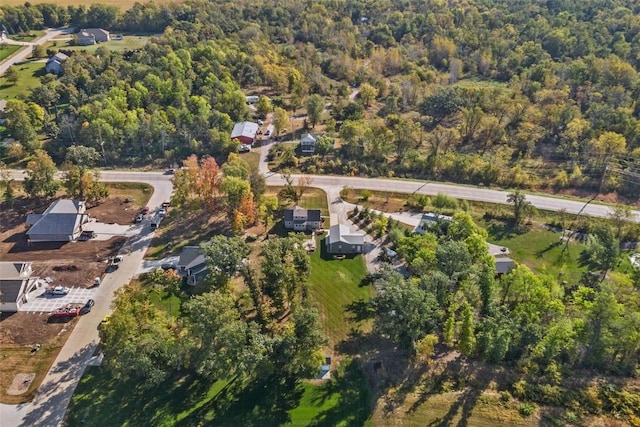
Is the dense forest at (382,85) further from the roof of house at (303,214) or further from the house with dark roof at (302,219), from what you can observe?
the house with dark roof at (302,219)

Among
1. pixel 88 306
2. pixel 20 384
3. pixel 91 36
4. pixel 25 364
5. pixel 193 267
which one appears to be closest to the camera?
pixel 20 384

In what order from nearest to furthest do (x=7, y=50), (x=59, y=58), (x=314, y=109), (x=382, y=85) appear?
(x=314, y=109) < (x=382, y=85) < (x=59, y=58) < (x=7, y=50)

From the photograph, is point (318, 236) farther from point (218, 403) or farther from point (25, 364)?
point (25, 364)

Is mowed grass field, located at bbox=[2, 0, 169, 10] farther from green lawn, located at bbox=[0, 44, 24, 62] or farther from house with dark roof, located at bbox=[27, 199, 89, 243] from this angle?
house with dark roof, located at bbox=[27, 199, 89, 243]

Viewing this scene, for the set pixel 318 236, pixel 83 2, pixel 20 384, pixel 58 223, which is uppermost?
pixel 83 2

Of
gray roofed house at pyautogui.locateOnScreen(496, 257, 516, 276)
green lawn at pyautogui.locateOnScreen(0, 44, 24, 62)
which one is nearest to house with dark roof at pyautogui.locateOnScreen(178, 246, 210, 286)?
gray roofed house at pyautogui.locateOnScreen(496, 257, 516, 276)

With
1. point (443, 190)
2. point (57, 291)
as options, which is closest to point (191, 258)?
point (57, 291)

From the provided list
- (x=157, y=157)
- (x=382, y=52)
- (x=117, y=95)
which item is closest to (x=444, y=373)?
(x=157, y=157)
